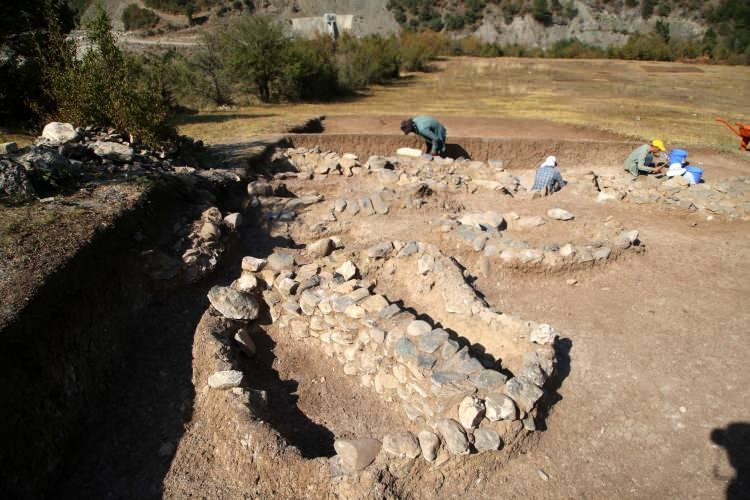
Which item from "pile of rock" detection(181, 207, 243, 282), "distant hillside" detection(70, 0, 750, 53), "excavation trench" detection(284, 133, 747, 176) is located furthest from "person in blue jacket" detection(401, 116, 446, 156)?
"distant hillside" detection(70, 0, 750, 53)

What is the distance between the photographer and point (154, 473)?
3379mm

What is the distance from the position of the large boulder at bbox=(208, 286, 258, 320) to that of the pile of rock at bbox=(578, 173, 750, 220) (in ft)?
23.2

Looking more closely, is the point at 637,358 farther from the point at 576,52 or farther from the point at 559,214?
the point at 576,52

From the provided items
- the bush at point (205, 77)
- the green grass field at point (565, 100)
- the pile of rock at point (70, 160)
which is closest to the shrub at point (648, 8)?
the green grass field at point (565, 100)

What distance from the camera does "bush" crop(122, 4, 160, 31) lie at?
49938 millimetres

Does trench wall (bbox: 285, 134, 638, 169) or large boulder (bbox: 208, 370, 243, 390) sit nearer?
large boulder (bbox: 208, 370, 243, 390)

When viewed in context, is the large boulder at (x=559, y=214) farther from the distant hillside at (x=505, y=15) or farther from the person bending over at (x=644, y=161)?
the distant hillside at (x=505, y=15)

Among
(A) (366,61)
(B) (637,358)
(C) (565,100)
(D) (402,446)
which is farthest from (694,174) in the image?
(A) (366,61)

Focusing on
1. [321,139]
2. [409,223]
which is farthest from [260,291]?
[321,139]

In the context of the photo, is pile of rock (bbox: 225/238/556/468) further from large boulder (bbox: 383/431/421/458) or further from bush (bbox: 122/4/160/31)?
bush (bbox: 122/4/160/31)

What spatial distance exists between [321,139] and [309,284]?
7.89m

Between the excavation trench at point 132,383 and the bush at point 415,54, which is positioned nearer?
the excavation trench at point 132,383

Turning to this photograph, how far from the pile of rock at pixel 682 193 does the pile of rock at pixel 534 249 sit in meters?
2.16

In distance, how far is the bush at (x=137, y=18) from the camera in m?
49.9
